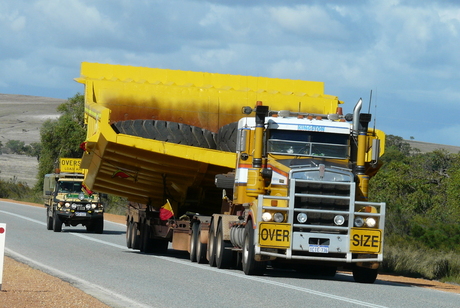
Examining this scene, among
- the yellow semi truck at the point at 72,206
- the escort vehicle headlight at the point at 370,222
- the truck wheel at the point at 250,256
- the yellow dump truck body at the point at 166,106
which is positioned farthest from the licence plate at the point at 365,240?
the yellow semi truck at the point at 72,206

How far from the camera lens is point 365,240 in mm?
14695

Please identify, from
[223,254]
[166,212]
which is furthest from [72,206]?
[223,254]

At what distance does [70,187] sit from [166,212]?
41.1 ft

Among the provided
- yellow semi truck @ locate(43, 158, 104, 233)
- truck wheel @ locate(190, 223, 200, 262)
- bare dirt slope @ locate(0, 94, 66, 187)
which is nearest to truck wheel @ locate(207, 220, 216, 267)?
truck wheel @ locate(190, 223, 200, 262)

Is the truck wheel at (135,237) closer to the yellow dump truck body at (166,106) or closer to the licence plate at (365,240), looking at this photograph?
the yellow dump truck body at (166,106)

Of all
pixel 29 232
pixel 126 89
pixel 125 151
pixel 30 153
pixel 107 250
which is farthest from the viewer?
pixel 30 153

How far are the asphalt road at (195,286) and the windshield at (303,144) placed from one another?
2425 mm

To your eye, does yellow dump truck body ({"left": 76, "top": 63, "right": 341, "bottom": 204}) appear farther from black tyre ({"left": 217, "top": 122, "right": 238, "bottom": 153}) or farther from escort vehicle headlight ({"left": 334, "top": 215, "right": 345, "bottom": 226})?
escort vehicle headlight ({"left": 334, "top": 215, "right": 345, "bottom": 226})

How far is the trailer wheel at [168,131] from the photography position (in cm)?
1881

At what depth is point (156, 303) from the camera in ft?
35.5

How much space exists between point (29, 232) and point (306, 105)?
534 inches

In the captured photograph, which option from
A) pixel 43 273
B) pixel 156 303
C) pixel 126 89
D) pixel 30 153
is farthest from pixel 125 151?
pixel 30 153

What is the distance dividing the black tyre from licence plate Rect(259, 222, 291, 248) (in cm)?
466

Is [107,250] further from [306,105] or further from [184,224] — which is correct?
[306,105]
